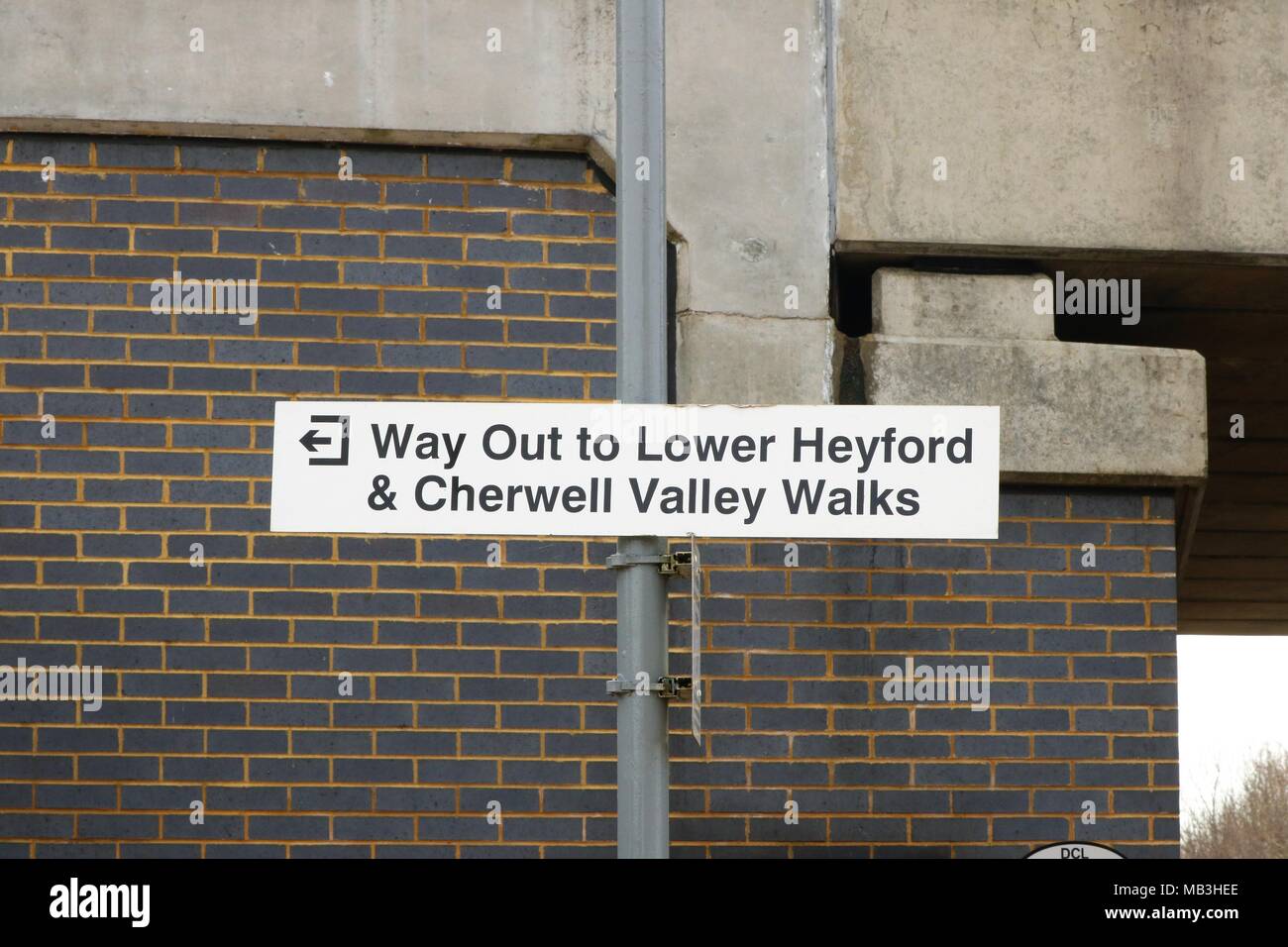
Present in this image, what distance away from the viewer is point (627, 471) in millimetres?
4480

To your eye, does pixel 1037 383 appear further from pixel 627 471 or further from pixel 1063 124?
pixel 627 471

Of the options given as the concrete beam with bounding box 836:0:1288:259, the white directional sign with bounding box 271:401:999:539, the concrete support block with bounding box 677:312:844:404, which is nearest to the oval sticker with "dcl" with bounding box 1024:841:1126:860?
the concrete support block with bounding box 677:312:844:404

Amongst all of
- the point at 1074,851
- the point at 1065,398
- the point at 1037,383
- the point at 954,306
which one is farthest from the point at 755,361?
the point at 1074,851

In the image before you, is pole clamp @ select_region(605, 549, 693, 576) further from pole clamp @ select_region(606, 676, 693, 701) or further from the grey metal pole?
pole clamp @ select_region(606, 676, 693, 701)

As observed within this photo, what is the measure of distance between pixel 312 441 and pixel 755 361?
274 centimetres

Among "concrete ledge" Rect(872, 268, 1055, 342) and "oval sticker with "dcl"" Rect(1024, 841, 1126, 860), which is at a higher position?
"concrete ledge" Rect(872, 268, 1055, 342)

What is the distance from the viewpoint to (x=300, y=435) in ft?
14.8

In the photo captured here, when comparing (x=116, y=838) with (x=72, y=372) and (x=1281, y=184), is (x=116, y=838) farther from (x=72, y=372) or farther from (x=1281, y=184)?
(x=1281, y=184)

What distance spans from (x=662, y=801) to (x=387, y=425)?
1.14m

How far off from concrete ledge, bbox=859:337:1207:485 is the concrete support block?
0.18m

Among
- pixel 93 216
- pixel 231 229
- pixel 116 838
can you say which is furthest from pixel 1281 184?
pixel 116 838

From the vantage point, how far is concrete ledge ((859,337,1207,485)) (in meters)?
6.96

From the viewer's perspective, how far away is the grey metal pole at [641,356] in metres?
4.34

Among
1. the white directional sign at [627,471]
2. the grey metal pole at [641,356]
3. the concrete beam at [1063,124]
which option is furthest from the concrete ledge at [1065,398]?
the grey metal pole at [641,356]
